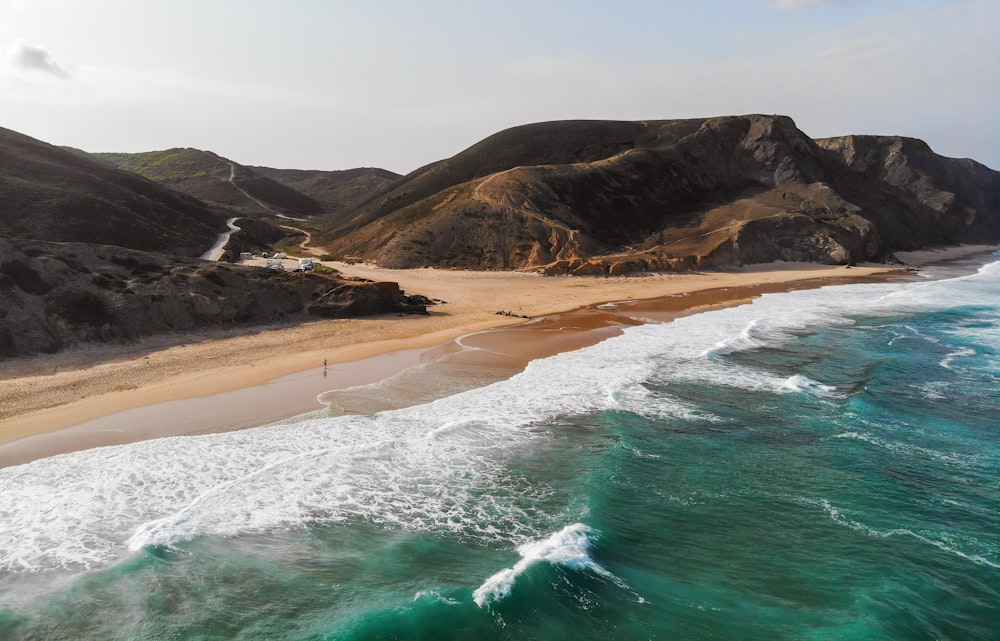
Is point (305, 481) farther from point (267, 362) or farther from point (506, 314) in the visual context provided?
point (506, 314)

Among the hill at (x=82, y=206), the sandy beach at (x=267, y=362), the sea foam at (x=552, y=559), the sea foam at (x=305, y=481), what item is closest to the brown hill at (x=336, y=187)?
the hill at (x=82, y=206)

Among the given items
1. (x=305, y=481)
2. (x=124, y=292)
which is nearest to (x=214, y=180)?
(x=124, y=292)

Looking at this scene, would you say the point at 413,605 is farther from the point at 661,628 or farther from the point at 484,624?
the point at 661,628

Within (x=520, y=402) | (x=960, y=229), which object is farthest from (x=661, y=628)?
(x=960, y=229)

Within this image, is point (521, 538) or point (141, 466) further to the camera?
point (141, 466)

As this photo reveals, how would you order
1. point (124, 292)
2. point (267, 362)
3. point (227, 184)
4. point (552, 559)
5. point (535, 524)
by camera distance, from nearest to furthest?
point (552, 559) < point (535, 524) < point (267, 362) < point (124, 292) < point (227, 184)

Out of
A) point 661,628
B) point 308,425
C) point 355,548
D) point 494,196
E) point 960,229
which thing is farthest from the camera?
point 960,229

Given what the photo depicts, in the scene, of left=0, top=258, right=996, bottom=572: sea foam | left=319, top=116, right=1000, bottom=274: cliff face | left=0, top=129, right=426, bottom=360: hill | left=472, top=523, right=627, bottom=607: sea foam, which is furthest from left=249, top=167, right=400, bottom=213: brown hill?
left=472, top=523, right=627, bottom=607: sea foam
